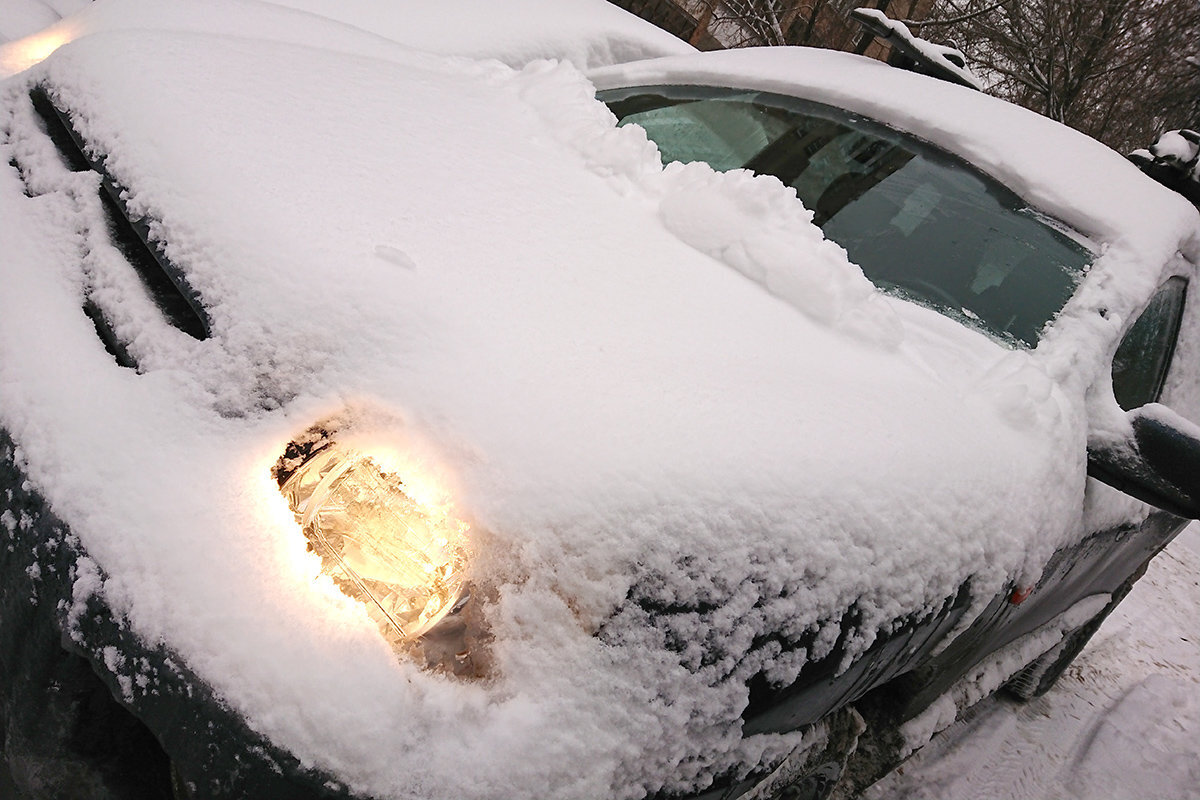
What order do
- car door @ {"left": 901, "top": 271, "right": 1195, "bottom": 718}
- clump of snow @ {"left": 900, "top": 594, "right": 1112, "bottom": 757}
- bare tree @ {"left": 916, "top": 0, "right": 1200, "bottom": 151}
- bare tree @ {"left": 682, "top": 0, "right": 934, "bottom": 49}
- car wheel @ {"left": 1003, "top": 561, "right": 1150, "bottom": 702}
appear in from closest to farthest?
car door @ {"left": 901, "top": 271, "right": 1195, "bottom": 718}
clump of snow @ {"left": 900, "top": 594, "right": 1112, "bottom": 757}
car wheel @ {"left": 1003, "top": 561, "right": 1150, "bottom": 702}
bare tree @ {"left": 682, "top": 0, "right": 934, "bottom": 49}
bare tree @ {"left": 916, "top": 0, "right": 1200, "bottom": 151}

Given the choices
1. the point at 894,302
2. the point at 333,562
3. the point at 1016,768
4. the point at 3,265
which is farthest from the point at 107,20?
the point at 1016,768

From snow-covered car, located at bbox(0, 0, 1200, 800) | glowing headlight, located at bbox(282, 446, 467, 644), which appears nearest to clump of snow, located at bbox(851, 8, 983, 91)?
snow-covered car, located at bbox(0, 0, 1200, 800)

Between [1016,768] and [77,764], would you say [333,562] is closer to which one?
[77,764]

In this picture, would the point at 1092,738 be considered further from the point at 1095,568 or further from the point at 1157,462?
the point at 1157,462

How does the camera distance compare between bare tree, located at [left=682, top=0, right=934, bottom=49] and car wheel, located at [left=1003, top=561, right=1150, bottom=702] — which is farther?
bare tree, located at [left=682, top=0, right=934, bottom=49]

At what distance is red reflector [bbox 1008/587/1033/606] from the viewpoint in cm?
160

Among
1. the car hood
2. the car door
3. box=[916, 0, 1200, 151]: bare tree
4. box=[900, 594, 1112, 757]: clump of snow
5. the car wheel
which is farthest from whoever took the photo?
box=[916, 0, 1200, 151]: bare tree

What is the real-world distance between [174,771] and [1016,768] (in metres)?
2.79

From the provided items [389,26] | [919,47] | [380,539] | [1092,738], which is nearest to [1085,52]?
[919,47]

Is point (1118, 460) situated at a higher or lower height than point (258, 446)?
higher

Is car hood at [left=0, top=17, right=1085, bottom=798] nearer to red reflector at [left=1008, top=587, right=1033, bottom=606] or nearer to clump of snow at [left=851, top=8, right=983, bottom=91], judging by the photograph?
red reflector at [left=1008, top=587, right=1033, bottom=606]

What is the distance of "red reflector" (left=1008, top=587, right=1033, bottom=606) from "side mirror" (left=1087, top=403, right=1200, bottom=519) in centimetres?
28

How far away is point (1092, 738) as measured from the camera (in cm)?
312

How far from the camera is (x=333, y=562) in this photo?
39.9 inches
